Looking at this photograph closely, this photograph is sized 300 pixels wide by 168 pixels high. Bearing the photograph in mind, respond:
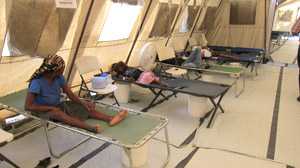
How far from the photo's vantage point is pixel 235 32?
807 cm

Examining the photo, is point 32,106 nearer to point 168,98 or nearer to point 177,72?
point 168,98

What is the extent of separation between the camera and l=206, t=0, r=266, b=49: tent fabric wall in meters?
7.61

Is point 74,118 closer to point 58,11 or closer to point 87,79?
point 58,11

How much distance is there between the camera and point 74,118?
98.6 inches

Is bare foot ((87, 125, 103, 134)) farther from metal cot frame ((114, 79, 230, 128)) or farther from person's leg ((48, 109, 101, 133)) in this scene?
metal cot frame ((114, 79, 230, 128))

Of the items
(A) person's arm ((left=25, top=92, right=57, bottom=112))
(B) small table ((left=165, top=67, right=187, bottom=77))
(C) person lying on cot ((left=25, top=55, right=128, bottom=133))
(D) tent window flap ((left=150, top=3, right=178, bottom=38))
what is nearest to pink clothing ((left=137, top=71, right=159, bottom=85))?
(B) small table ((left=165, top=67, right=187, bottom=77))

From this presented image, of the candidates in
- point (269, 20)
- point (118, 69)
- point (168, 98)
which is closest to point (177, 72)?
point (168, 98)

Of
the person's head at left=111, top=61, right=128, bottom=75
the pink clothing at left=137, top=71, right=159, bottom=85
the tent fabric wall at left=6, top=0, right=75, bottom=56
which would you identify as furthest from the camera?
the person's head at left=111, top=61, right=128, bottom=75

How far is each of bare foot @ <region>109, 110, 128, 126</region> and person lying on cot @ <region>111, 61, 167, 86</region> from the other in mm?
1266

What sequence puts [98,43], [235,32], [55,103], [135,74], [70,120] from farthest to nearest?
[235,32]
[98,43]
[135,74]
[55,103]
[70,120]

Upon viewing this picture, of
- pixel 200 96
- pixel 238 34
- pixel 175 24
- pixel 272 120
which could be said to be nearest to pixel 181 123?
pixel 200 96

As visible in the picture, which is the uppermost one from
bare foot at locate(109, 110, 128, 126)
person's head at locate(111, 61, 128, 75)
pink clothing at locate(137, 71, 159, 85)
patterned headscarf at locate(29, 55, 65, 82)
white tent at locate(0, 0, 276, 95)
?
white tent at locate(0, 0, 276, 95)

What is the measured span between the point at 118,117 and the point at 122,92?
5.58 ft

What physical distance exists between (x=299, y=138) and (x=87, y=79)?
3444 mm
